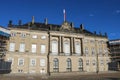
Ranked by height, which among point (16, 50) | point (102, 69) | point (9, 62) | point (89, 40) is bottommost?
point (102, 69)

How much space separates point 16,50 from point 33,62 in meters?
5.79

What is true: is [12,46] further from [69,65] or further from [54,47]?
[69,65]

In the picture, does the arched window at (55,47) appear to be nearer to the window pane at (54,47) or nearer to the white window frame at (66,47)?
the window pane at (54,47)

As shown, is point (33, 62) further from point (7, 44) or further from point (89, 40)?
point (89, 40)

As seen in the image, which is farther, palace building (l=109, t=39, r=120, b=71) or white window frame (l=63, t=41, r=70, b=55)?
palace building (l=109, t=39, r=120, b=71)

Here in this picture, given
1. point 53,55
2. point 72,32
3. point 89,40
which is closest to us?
point 53,55

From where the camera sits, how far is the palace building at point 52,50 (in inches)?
1666

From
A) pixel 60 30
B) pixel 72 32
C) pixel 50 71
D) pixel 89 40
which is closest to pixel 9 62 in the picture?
pixel 50 71

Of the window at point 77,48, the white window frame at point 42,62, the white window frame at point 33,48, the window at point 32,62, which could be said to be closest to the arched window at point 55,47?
the white window frame at point 42,62

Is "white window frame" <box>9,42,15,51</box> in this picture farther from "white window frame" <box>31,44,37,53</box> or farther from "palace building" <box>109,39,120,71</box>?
"palace building" <box>109,39,120,71</box>

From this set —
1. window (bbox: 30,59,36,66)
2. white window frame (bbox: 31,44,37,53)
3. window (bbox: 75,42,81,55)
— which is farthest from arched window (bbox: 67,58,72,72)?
white window frame (bbox: 31,44,37,53)

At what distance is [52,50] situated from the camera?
4653 cm

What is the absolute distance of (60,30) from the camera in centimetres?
4828

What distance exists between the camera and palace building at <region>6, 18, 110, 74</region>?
42.3m
